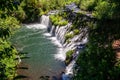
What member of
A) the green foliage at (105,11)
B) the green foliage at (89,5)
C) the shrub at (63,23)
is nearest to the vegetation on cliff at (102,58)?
the green foliage at (105,11)

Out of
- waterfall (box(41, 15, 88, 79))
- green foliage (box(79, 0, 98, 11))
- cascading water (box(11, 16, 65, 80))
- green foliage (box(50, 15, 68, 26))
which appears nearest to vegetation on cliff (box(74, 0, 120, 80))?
waterfall (box(41, 15, 88, 79))

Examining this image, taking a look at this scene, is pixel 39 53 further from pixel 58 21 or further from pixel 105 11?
pixel 58 21

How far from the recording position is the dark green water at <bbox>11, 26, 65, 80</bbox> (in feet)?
60.7

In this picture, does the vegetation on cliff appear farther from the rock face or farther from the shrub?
the shrub

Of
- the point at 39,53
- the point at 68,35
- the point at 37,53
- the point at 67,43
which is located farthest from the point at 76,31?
the point at 37,53

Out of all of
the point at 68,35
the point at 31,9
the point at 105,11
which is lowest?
→ the point at 31,9

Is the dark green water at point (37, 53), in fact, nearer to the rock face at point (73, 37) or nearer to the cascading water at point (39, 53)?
the cascading water at point (39, 53)

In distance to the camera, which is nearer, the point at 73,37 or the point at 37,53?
the point at 37,53

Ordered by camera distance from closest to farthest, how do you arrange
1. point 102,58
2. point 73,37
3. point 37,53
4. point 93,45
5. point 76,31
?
point 102,58, point 93,45, point 37,53, point 73,37, point 76,31

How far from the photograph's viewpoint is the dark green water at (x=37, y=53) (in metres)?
18.5

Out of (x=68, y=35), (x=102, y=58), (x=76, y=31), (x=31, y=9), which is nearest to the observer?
(x=102, y=58)

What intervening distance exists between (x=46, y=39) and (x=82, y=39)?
720cm

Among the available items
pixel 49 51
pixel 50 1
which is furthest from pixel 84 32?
pixel 50 1

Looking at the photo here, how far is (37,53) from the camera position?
2331 cm
